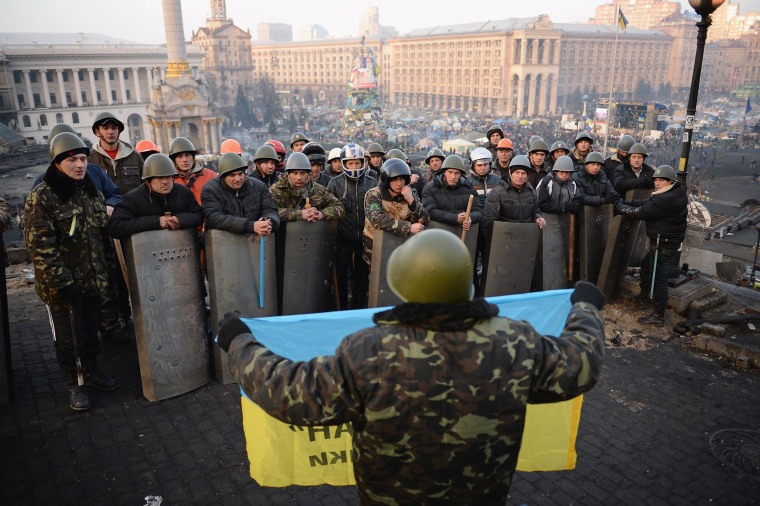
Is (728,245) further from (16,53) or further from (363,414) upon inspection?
(16,53)

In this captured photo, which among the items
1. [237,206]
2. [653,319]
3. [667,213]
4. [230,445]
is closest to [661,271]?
[653,319]

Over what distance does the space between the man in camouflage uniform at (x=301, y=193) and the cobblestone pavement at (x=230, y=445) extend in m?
2.16

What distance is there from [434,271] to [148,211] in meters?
4.05

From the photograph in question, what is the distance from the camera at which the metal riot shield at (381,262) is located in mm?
6262

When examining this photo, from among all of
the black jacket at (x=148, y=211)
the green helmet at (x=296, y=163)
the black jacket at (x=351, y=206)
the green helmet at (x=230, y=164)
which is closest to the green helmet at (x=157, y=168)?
the black jacket at (x=148, y=211)

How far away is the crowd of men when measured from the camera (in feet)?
16.5

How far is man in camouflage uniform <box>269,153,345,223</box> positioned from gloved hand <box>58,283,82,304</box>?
2.21m

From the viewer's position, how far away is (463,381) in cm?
211

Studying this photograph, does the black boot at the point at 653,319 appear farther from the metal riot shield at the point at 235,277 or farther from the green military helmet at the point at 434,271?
the green military helmet at the point at 434,271

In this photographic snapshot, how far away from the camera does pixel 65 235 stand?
501 centimetres

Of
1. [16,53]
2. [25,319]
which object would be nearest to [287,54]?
[16,53]

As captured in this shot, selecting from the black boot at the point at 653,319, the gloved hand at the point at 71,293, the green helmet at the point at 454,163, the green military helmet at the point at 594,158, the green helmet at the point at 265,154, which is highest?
the green helmet at the point at 265,154

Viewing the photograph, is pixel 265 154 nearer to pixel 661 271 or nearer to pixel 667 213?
pixel 667 213

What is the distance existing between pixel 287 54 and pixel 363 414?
155395 mm
